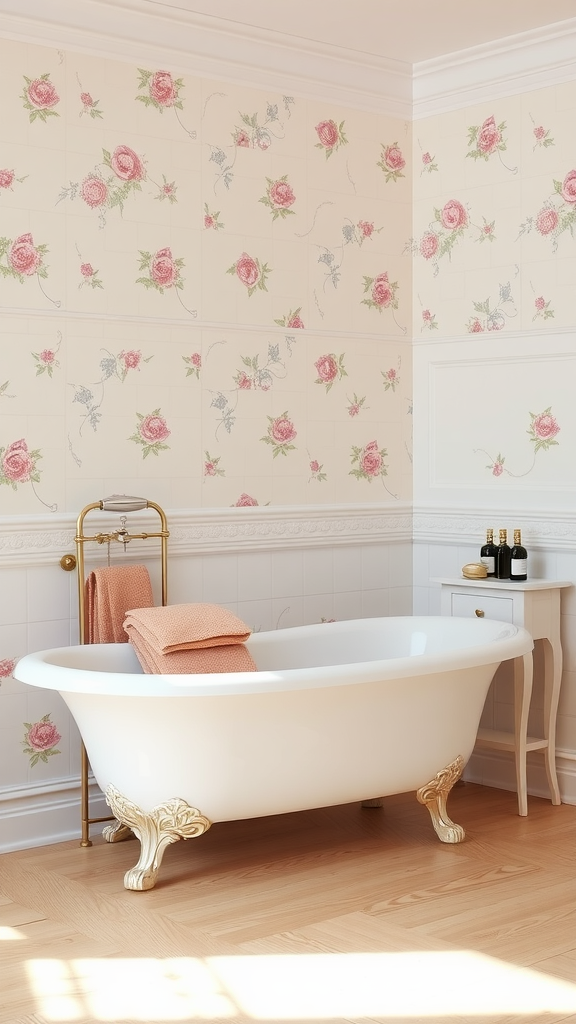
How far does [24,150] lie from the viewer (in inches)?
158

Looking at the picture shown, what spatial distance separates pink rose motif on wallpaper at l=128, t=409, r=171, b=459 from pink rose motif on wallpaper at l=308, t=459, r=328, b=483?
0.71 metres

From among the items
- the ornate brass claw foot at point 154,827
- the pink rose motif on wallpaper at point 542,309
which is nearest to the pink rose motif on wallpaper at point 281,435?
the pink rose motif on wallpaper at point 542,309

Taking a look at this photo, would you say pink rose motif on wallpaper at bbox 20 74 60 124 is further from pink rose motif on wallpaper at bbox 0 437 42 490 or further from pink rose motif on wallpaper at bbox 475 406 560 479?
pink rose motif on wallpaper at bbox 475 406 560 479

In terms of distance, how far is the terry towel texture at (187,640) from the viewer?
12.3ft

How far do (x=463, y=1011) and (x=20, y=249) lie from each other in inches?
108

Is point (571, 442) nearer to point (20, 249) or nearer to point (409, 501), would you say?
point (409, 501)

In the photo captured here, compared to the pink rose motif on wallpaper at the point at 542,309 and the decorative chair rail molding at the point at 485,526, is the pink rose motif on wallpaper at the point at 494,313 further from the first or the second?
the decorative chair rail molding at the point at 485,526

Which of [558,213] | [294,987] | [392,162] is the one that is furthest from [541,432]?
[294,987]

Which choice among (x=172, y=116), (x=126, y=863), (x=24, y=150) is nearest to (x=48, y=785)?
(x=126, y=863)

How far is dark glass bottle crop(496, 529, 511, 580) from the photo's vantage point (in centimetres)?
464

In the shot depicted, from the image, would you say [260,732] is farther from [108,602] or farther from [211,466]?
[211,466]

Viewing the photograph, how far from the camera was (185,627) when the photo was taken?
12.4 ft

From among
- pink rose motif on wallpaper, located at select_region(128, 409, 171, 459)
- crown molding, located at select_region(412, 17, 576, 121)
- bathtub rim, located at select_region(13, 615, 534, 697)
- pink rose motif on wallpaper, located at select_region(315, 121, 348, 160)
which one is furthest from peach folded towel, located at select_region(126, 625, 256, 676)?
crown molding, located at select_region(412, 17, 576, 121)

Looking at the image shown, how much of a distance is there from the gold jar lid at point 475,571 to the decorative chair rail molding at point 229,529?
21.7 inches
